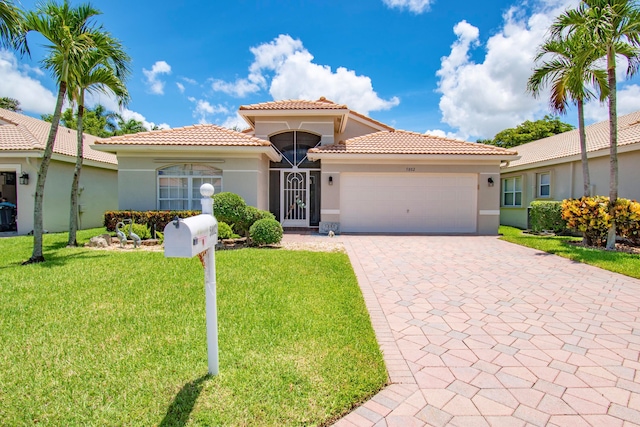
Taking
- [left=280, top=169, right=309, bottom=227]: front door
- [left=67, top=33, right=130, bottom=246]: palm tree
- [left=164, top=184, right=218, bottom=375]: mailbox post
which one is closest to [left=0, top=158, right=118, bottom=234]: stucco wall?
[left=67, top=33, right=130, bottom=246]: palm tree

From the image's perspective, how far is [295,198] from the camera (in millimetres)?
16375

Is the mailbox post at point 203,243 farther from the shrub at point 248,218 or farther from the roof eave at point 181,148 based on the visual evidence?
the roof eave at point 181,148

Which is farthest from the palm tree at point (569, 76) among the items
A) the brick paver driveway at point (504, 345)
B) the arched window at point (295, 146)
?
the arched window at point (295, 146)

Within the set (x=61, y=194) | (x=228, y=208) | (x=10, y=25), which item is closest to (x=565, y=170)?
(x=228, y=208)

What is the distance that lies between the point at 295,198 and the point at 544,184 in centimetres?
1339

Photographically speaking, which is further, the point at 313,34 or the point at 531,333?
the point at 313,34

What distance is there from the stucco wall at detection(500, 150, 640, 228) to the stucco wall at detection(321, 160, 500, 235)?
418 centimetres

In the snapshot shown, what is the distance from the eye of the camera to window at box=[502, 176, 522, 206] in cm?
1945

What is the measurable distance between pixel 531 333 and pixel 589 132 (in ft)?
62.7

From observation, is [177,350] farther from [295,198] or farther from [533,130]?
[533,130]

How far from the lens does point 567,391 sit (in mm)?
3102

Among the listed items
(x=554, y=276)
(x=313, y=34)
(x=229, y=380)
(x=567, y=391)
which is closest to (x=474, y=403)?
(x=567, y=391)

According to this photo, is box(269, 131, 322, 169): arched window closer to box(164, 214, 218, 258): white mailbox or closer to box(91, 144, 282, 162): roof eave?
box(91, 144, 282, 162): roof eave

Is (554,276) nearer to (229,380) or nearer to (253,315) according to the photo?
(253,315)
